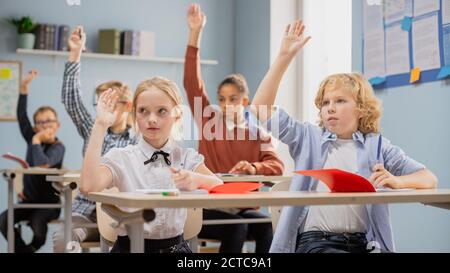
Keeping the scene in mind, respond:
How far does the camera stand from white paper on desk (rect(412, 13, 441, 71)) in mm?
2582

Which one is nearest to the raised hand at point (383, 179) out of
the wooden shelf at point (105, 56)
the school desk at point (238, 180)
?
the school desk at point (238, 180)

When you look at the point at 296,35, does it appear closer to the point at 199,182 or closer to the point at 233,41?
the point at 199,182

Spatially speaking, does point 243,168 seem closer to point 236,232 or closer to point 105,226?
point 236,232

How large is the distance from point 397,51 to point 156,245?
60.7 inches

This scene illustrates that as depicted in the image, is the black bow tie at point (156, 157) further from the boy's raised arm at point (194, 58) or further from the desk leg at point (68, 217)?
the desk leg at point (68, 217)

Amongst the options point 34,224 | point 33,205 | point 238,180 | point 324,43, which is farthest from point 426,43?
point 34,224

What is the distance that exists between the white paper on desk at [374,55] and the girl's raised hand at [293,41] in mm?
1133

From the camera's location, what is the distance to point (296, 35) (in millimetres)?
1812

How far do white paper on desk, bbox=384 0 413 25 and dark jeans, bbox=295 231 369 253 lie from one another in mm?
1290

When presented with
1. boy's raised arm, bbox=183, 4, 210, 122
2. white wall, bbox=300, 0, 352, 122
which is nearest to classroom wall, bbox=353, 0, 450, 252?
white wall, bbox=300, 0, 352, 122

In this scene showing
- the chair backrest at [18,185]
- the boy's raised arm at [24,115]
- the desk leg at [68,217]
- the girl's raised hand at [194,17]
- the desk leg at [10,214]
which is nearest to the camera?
the girl's raised hand at [194,17]

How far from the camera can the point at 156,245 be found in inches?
64.8

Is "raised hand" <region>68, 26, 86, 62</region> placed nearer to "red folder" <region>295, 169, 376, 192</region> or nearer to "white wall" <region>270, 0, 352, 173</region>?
"red folder" <region>295, 169, 376, 192</region>

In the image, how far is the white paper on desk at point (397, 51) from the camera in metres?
2.74
